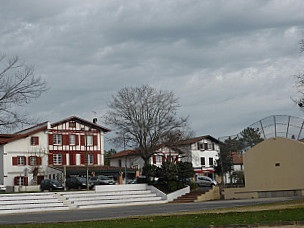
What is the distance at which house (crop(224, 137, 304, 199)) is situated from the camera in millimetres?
34750

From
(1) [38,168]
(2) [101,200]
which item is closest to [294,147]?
(2) [101,200]

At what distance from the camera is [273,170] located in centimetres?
3597

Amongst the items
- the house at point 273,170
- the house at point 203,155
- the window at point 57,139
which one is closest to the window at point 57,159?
the window at point 57,139

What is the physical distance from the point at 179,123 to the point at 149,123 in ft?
11.2

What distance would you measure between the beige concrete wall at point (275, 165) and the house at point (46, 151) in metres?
25.5

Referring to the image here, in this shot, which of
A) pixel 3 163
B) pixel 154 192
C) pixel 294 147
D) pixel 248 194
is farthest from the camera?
pixel 3 163

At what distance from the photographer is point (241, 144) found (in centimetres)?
3844

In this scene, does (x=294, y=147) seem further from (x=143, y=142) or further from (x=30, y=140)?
(x=30, y=140)

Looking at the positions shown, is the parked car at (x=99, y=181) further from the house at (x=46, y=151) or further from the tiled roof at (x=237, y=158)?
the tiled roof at (x=237, y=158)

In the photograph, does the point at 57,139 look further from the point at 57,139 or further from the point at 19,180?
the point at 19,180

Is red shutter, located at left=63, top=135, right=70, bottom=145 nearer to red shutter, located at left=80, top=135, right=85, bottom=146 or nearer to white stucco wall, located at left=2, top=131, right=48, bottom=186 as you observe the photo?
red shutter, located at left=80, top=135, right=85, bottom=146

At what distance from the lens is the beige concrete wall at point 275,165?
34.7m

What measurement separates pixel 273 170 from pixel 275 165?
46 centimetres

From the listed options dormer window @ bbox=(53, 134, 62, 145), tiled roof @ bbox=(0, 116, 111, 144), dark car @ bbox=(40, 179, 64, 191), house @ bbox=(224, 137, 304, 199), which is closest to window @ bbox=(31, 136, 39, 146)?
tiled roof @ bbox=(0, 116, 111, 144)
